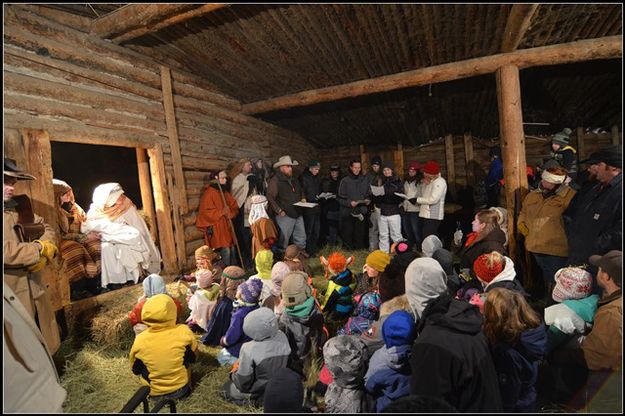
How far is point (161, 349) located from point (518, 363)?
3.08 meters

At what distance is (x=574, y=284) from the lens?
3068 millimetres

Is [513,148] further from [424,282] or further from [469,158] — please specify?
[469,158]

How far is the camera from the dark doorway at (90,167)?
935 cm

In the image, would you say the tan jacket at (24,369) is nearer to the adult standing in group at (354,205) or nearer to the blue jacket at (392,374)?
the blue jacket at (392,374)

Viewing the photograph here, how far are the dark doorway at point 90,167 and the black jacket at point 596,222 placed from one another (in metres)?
10.6

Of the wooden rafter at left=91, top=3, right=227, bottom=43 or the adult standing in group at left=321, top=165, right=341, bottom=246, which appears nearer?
the wooden rafter at left=91, top=3, right=227, bottom=43

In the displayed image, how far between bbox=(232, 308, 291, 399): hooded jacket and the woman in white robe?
11.7ft

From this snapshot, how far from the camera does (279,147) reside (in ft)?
36.1

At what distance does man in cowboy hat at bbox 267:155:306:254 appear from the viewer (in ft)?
25.6

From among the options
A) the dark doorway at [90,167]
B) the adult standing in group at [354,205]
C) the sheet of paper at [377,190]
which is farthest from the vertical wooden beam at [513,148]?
the dark doorway at [90,167]

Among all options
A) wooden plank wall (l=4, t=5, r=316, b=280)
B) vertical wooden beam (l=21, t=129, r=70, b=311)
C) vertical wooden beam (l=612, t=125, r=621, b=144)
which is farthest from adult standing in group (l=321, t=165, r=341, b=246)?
vertical wooden beam (l=612, t=125, r=621, b=144)

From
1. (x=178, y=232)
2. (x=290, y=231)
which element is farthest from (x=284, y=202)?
(x=178, y=232)

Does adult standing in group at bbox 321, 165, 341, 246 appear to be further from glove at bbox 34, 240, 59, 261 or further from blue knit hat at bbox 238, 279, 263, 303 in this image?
glove at bbox 34, 240, 59, 261

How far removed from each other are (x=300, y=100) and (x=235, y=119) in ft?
6.33
